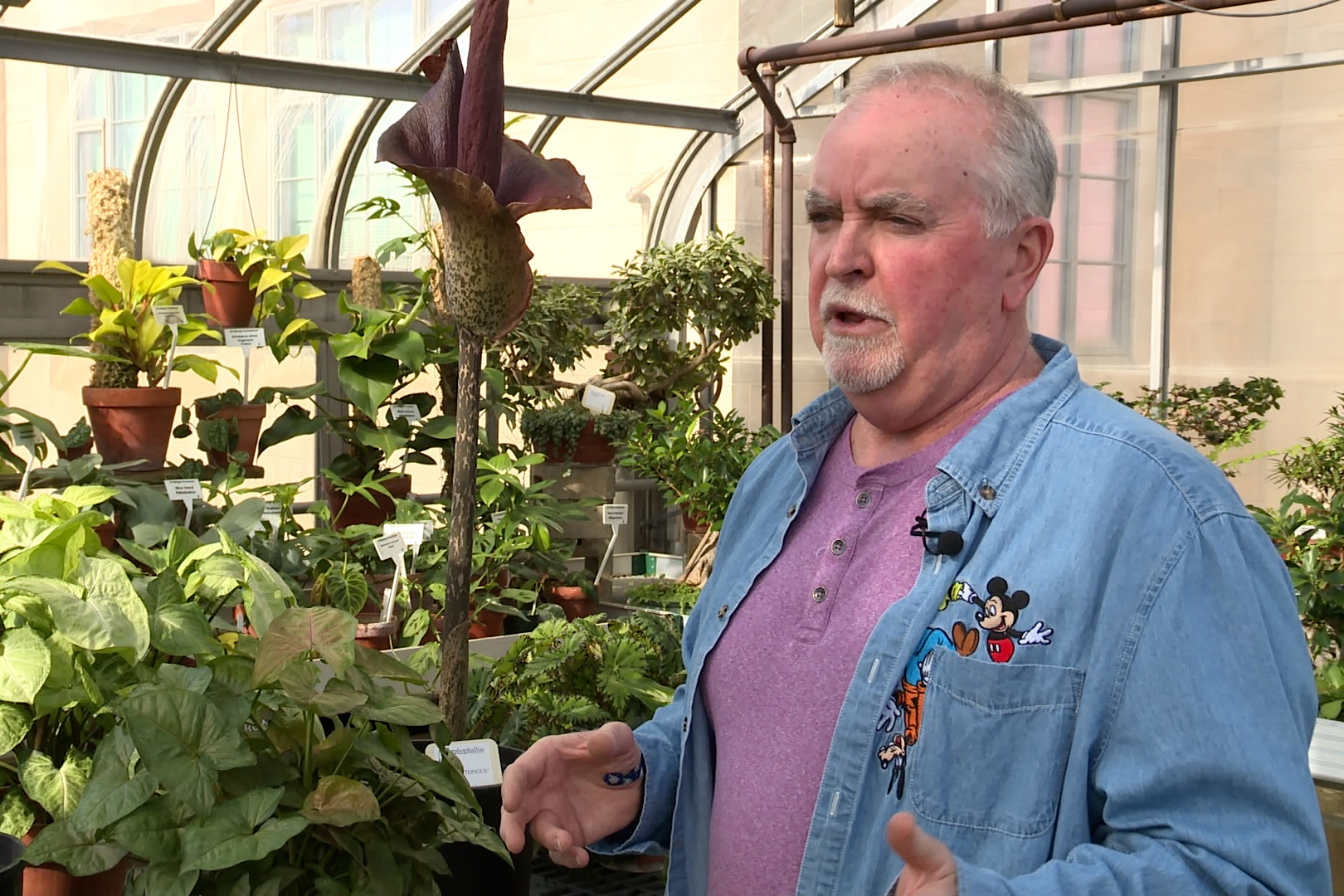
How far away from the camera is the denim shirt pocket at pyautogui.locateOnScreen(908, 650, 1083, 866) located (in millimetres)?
1124

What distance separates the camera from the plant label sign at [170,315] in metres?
3.51

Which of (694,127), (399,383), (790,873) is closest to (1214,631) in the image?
(790,873)

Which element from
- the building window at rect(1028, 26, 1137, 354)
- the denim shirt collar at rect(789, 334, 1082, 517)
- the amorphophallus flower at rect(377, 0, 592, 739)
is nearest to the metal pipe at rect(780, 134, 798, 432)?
the building window at rect(1028, 26, 1137, 354)

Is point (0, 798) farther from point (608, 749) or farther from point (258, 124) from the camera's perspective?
point (258, 124)

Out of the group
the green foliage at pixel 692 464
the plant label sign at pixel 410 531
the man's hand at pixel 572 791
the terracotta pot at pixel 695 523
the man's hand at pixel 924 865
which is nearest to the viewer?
the man's hand at pixel 924 865

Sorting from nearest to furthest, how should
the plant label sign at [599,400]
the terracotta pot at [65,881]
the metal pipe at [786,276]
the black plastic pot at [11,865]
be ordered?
the black plastic pot at [11,865] < the terracotta pot at [65,881] < the plant label sign at [599,400] < the metal pipe at [786,276]

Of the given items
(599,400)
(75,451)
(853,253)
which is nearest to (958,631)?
(853,253)

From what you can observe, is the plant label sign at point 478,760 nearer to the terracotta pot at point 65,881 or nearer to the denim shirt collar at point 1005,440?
the terracotta pot at point 65,881

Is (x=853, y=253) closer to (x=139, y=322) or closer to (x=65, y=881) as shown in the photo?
(x=65, y=881)

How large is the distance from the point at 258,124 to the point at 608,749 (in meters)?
4.41

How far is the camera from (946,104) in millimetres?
1293

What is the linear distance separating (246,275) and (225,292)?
0.08 meters

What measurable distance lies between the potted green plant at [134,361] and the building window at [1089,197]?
384cm

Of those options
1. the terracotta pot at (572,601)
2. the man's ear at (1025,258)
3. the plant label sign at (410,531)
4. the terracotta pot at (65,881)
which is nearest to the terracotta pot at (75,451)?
the plant label sign at (410,531)
